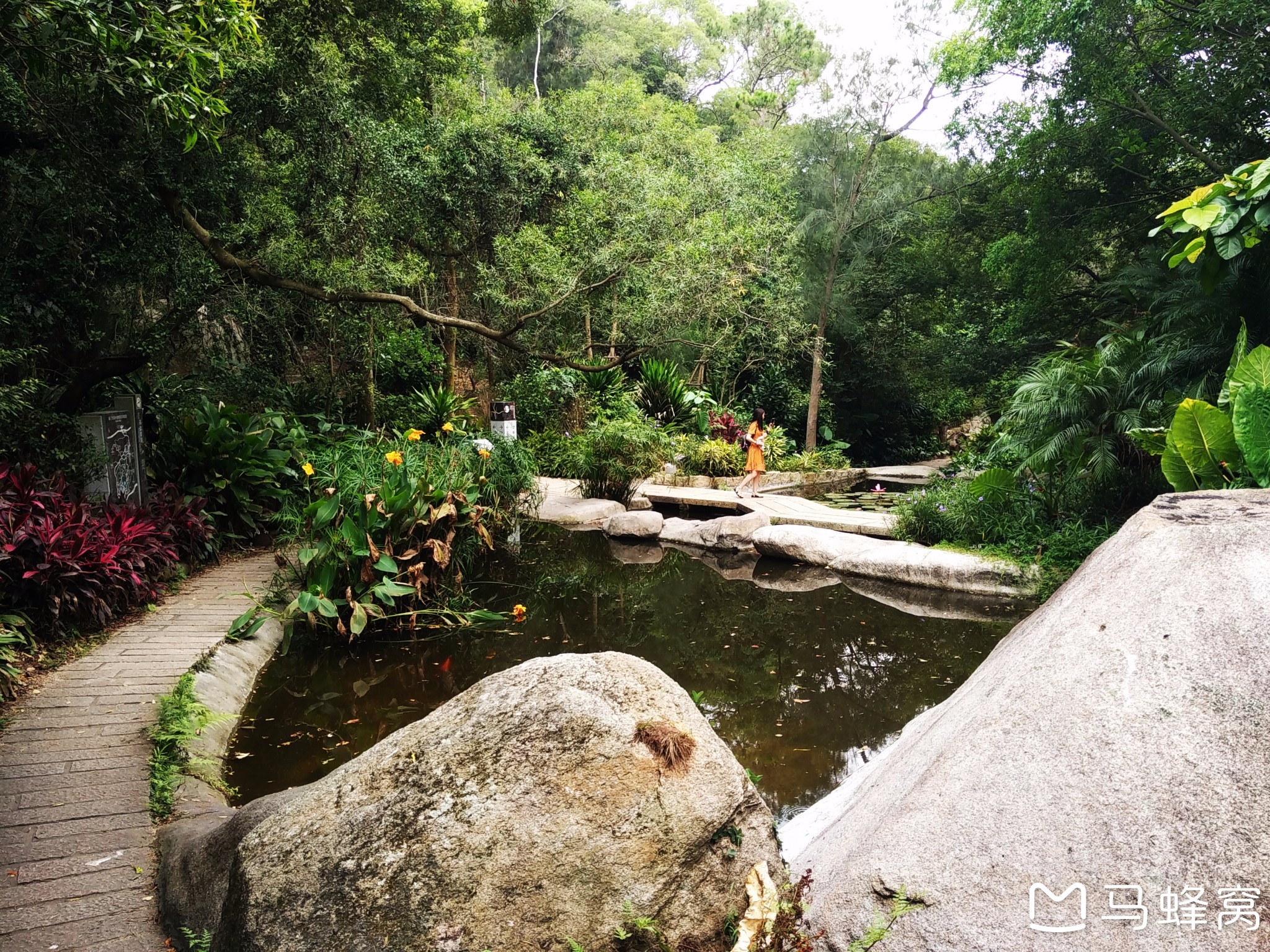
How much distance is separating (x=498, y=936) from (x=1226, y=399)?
18.0 feet

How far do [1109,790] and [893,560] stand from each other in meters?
5.98

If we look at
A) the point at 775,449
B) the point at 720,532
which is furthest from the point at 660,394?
the point at 720,532

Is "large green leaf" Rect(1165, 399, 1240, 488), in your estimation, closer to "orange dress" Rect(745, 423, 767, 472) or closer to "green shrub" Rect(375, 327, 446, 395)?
"orange dress" Rect(745, 423, 767, 472)

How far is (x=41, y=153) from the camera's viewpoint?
240 inches

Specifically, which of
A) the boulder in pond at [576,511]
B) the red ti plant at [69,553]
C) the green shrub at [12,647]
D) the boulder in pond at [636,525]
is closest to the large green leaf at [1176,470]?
the boulder in pond at [636,525]

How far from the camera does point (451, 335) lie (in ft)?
39.9

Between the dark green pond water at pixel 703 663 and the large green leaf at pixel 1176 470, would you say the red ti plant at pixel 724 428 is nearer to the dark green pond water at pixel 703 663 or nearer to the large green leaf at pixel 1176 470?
the dark green pond water at pixel 703 663

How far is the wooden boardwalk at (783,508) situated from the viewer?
9297mm

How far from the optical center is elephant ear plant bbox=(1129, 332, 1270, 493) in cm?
361

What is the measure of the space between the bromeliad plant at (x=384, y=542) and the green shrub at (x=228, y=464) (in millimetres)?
1033

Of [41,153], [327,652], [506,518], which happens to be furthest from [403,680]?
[41,153]

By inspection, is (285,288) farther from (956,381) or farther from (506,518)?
(956,381)

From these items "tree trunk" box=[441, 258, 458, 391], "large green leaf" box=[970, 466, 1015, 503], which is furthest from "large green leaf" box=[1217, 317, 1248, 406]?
"tree trunk" box=[441, 258, 458, 391]

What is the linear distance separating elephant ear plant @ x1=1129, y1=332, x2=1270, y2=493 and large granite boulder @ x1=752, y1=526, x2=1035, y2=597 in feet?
9.11
